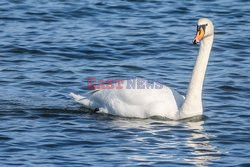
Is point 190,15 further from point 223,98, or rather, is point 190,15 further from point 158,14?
point 223,98

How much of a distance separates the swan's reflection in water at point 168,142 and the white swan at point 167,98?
0.15 meters

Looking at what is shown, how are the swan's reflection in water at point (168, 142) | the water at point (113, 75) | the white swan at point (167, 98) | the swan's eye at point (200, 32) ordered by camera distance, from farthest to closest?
the white swan at point (167, 98) < the swan's eye at point (200, 32) < the water at point (113, 75) < the swan's reflection in water at point (168, 142)

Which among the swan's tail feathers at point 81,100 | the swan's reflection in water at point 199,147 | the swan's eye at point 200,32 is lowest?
the swan's reflection in water at point 199,147

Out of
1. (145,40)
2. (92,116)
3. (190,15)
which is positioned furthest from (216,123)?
(190,15)

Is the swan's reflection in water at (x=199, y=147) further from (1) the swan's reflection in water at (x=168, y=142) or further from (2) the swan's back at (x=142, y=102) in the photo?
(2) the swan's back at (x=142, y=102)

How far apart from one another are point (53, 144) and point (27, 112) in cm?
182

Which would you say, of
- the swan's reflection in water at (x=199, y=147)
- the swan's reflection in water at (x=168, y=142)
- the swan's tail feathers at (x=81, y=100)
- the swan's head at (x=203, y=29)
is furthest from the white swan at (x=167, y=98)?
the swan's tail feathers at (x=81, y=100)

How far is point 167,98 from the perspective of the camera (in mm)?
12219

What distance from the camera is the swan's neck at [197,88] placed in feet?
39.7

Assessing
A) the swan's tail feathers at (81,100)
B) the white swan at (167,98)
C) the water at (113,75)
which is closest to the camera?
the water at (113,75)

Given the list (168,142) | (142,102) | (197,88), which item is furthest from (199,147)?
(142,102)

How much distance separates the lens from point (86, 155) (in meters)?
10.2

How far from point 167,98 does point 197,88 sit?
47 centimetres

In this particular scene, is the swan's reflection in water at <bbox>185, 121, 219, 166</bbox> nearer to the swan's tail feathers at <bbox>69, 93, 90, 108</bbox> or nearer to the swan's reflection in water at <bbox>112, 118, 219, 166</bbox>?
the swan's reflection in water at <bbox>112, 118, 219, 166</bbox>
